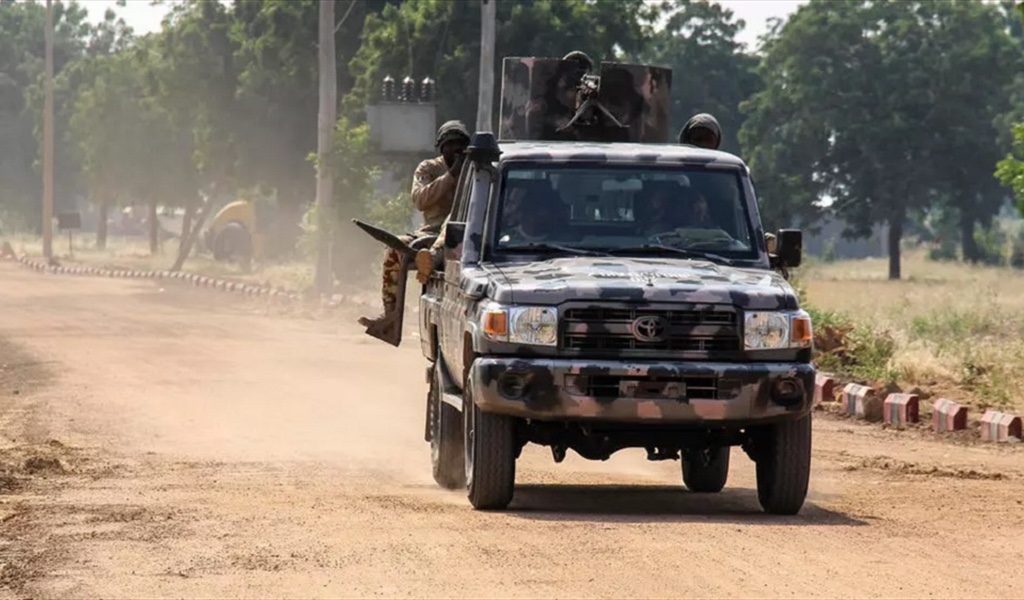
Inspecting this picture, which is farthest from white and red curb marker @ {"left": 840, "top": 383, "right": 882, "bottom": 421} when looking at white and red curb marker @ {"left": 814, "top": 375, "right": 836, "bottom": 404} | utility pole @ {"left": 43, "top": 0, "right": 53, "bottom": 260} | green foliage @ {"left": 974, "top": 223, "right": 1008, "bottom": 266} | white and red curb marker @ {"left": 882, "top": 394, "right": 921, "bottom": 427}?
green foliage @ {"left": 974, "top": 223, "right": 1008, "bottom": 266}

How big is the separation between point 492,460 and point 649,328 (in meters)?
1.15

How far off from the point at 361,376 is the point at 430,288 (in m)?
9.62

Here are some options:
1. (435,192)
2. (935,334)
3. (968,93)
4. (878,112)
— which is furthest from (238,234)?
(435,192)

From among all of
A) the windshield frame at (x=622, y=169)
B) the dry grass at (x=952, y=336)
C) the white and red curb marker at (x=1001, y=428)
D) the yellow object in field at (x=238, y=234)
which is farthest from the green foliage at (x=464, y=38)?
the windshield frame at (x=622, y=169)

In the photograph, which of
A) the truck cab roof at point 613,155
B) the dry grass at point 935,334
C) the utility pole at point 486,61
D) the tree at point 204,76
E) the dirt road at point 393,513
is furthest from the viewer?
the tree at point 204,76

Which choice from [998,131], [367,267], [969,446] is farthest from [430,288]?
[998,131]

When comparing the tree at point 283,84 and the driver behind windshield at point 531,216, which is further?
the tree at point 283,84

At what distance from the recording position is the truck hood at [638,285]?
10.9m

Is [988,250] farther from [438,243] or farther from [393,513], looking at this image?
[393,513]

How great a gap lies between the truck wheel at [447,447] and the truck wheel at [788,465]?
7.31ft

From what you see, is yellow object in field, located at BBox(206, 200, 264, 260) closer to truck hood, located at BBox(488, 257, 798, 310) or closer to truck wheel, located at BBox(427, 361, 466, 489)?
truck wheel, located at BBox(427, 361, 466, 489)

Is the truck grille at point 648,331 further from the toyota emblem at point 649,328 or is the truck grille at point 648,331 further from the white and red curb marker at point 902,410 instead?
the white and red curb marker at point 902,410

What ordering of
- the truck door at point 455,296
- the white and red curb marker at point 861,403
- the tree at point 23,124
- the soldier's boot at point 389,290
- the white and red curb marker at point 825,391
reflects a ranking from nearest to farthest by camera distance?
the truck door at point 455,296 → the soldier's boot at point 389,290 → the white and red curb marker at point 861,403 → the white and red curb marker at point 825,391 → the tree at point 23,124

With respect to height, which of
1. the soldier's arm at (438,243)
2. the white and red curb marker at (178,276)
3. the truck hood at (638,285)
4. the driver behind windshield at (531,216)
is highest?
the driver behind windshield at (531,216)
